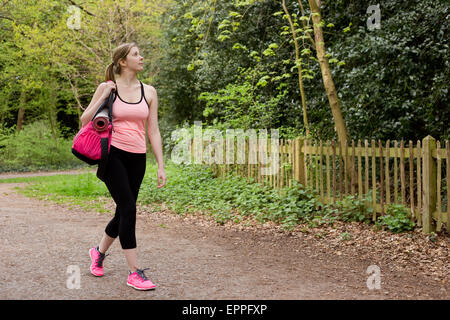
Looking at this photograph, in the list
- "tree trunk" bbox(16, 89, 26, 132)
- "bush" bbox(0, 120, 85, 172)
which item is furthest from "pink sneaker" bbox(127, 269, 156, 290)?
"tree trunk" bbox(16, 89, 26, 132)

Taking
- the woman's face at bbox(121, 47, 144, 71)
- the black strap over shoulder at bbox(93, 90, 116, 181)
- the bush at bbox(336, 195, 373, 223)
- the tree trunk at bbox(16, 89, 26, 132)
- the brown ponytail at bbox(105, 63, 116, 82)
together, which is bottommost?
the bush at bbox(336, 195, 373, 223)

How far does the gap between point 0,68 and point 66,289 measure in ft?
80.2

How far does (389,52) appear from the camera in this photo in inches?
336

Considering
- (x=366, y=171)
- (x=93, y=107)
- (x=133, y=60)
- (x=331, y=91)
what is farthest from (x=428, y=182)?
(x=93, y=107)

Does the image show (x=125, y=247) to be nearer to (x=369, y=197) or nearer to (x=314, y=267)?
(x=314, y=267)

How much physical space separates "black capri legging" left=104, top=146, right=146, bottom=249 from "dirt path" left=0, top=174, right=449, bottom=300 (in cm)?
55

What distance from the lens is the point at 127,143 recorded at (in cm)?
416

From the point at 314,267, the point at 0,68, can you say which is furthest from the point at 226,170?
the point at 0,68

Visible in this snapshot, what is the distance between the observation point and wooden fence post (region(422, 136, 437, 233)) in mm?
6680

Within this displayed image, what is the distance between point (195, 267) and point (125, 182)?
1.58 metres

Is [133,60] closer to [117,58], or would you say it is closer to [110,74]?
[117,58]

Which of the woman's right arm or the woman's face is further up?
the woman's face

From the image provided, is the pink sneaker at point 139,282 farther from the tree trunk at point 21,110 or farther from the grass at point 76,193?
the tree trunk at point 21,110

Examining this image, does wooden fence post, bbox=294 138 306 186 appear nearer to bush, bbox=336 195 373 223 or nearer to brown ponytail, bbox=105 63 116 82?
bush, bbox=336 195 373 223
